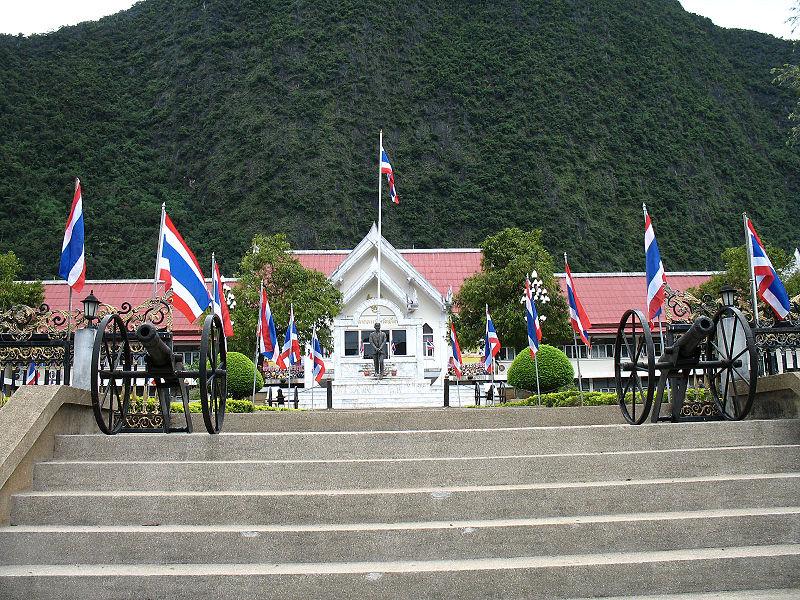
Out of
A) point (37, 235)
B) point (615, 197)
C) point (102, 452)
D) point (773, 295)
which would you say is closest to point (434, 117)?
point (615, 197)

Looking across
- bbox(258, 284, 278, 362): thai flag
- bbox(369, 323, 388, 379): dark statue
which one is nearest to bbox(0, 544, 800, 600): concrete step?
bbox(258, 284, 278, 362): thai flag

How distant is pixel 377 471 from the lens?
7031 mm

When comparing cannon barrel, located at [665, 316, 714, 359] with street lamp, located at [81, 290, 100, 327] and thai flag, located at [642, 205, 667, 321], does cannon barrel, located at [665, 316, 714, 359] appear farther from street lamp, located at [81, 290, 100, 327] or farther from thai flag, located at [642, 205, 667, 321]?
street lamp, located at [81, 290, 100, 327]

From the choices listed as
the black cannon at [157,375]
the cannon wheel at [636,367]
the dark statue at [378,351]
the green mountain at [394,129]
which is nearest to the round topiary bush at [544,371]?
the dark statue at [378,351]

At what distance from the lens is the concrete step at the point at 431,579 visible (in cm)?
552

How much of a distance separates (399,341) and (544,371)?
13.8m

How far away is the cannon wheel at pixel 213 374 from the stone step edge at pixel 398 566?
6.76ft

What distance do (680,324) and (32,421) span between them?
6771mm

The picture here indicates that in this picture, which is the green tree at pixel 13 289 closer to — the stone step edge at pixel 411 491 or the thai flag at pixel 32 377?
the thai flag at pixel 32 377

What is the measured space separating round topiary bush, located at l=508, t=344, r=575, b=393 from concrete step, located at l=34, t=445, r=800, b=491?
15.1 meters

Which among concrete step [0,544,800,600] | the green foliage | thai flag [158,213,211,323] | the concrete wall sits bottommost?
concrete step [0,544,800,600]

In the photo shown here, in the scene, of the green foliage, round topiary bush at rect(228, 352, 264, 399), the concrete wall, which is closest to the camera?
the concrete wall

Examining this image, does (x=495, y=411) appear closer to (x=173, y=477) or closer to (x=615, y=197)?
(x=173, y=477)

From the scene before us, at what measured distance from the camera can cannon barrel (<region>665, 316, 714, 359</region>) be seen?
8.13 m
